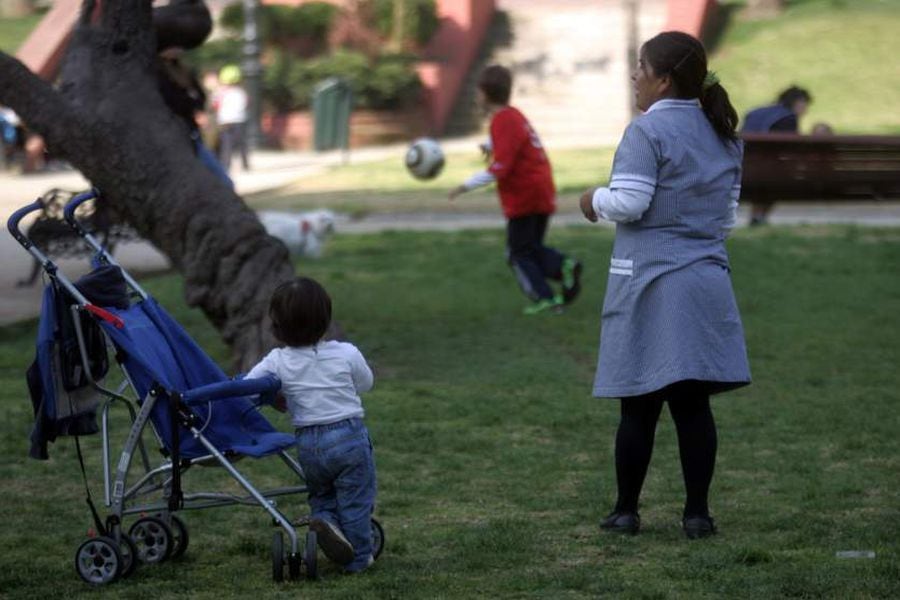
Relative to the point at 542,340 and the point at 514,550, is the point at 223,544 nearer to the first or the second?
the point at 514,550

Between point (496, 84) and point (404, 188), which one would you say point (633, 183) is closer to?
point (496, 84)

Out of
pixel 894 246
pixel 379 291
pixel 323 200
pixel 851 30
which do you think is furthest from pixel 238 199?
pixel 851 30

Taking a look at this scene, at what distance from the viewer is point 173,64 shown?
33.6 feet

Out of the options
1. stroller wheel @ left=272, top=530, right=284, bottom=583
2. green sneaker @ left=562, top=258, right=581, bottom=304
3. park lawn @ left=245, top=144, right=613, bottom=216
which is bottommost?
park lawn @ left=245, top=144, right=613, bottom=216

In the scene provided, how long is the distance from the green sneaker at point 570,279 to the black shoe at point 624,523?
5.60 meters

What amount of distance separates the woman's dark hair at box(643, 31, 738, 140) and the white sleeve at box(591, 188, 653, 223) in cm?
37

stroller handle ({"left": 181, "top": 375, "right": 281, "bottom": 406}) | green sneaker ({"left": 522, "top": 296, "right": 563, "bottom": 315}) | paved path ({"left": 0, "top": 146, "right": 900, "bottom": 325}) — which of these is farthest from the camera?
paved path ({"left": 0, "top": 146, "right": 900, "bottom": 325})

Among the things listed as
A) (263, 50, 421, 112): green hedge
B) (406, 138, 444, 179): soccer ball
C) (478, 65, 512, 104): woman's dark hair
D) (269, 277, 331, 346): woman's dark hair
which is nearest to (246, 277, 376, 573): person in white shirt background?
(269, 277, 331, 346): woman's dark hair

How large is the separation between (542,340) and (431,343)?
0.68 meters

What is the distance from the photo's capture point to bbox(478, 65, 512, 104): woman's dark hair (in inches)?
438

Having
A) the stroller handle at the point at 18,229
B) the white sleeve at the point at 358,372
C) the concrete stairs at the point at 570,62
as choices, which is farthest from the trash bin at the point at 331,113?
the white sleeve at the point at 358,372

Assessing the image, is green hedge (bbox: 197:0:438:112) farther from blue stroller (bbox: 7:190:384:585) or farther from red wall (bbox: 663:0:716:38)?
blue stroller (bbox: 7:190:384:585)

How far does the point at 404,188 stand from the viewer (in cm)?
2239

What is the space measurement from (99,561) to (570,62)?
30.1 metres
